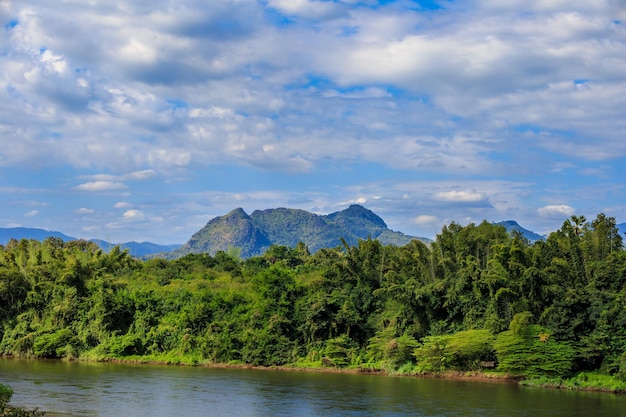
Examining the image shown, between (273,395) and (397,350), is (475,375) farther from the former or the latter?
Result: (273,395)

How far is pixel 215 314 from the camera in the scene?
4131cm

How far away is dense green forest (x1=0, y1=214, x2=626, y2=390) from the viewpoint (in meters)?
31.6

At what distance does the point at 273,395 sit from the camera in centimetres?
2741

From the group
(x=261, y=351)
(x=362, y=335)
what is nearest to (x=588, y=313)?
(x=362, y=335)

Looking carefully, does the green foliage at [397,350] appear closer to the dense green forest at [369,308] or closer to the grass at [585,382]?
the dense green forest at [369,308]

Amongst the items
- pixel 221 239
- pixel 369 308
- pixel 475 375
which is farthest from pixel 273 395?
pixel 221 239

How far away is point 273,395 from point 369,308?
1305cm

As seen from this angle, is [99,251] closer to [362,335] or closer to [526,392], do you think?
[362,335]

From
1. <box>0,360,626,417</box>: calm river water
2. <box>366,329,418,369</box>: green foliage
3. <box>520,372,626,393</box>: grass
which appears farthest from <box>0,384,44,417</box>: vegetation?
<box>520,372,626,393</box>: grass

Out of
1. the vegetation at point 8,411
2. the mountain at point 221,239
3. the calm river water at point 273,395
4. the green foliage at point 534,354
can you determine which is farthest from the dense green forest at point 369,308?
the mountain at point 221,239

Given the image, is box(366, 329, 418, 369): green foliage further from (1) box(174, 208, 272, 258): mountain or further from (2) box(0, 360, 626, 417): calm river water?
(1) box(174, 208, 272, 258): mountain

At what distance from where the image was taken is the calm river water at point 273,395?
23.3 metres

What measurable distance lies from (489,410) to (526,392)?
6013 mm

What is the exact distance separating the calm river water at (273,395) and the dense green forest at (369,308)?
91.6 inches
